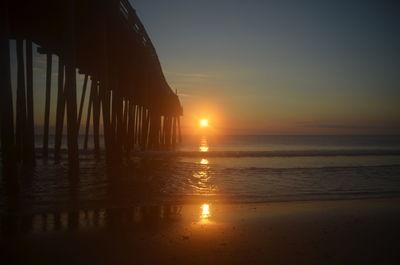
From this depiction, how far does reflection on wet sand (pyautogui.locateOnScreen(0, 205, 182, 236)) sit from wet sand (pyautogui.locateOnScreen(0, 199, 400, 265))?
0.02 metres

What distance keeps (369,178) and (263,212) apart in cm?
695

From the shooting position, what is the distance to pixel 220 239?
435cm

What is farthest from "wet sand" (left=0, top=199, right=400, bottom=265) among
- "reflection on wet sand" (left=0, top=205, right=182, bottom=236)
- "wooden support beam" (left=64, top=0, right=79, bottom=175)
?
"wooden support beam" (left=64, top=0, right=79, bottom=175)

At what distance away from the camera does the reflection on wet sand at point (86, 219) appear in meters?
4.72

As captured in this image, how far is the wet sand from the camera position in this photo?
3.68 meters

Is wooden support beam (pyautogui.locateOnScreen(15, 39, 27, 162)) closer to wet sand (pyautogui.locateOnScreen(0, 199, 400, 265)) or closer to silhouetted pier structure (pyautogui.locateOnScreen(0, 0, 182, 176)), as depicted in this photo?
silhouetted pier structure (pyautogui.locateOnScreen(0, 0, 182, 176))

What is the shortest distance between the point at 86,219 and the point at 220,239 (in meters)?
2.33

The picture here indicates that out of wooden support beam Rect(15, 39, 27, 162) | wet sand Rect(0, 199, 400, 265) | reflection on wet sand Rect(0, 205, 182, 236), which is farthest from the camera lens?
wooden support beam Rect(15, 39, 27, 162)

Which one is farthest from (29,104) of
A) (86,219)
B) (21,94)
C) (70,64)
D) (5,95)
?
(86,219)

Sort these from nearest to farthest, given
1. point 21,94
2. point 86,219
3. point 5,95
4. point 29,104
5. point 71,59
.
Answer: point 86,219 < point 5,95 < point 71,59 < point 21,94 < point 29,104

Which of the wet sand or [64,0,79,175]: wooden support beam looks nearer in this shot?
the wet sand

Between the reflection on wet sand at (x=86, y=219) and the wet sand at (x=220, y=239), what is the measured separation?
0.02 m

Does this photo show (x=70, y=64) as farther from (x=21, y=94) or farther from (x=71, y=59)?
(x=21, y=94)

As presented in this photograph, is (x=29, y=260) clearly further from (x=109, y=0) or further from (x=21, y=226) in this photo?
(x=109, y=0)
